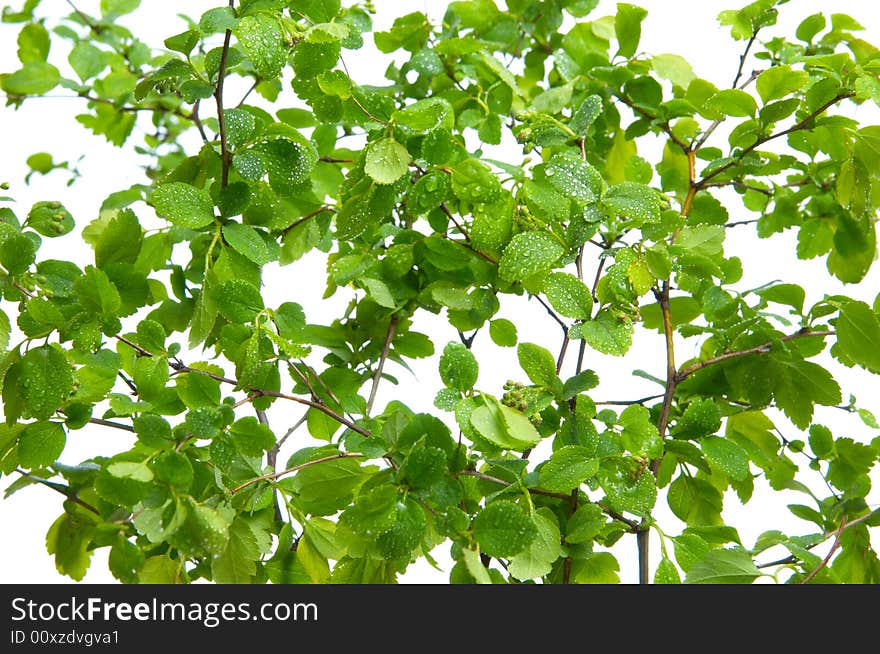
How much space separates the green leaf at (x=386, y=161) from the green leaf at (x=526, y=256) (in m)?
0.09

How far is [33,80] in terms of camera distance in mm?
1066

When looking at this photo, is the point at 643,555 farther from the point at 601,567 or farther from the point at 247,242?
the point at 247,242

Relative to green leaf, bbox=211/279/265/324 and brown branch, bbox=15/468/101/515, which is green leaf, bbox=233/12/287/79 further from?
brown branch, bbox=15/468/101/515

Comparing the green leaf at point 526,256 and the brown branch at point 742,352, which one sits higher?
the green leaf at point 526,256

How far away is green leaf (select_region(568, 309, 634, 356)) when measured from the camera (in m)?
0.67

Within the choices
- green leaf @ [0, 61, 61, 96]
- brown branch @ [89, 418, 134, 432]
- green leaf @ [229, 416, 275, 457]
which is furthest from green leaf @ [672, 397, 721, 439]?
green leaf @ [0, 61, 61, 96]

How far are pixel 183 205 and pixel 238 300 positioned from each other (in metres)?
0.09

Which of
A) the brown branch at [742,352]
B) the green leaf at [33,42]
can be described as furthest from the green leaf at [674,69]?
the green leaf at [33,42]

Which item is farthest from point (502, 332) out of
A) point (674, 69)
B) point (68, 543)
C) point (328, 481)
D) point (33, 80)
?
point (33, 80)

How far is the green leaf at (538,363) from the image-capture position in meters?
0.71

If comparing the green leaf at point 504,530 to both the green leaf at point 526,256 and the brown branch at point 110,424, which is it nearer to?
the green leaf at point 526,256

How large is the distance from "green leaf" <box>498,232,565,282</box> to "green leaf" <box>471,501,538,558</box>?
16 cm

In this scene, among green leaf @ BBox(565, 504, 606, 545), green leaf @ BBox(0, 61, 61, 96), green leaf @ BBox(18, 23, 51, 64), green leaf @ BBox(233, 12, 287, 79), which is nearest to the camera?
green leaf @ BBox(233, 12, 287, 79)
